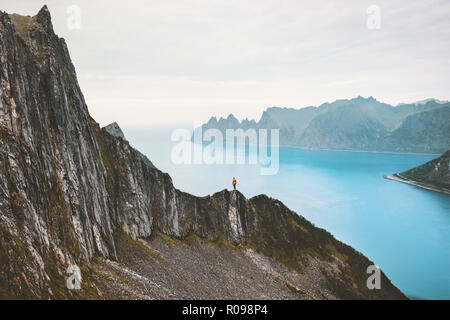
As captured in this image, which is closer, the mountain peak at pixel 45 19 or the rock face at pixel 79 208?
the rock face at pixel 79 208

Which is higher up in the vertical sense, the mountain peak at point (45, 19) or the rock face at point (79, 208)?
the mountain peak at point (45, 19)

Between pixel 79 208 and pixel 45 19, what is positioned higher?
pixel 45 19

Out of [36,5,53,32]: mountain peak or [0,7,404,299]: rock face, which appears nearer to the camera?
[0,7,404,299]: rock face

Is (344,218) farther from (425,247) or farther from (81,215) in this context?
(81,215)

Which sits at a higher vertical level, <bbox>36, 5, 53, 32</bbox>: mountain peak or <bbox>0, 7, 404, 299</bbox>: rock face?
<bbox>36, 5, 53, 32</bbox>: mountain peak

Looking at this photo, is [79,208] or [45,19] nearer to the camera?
[79,208]
